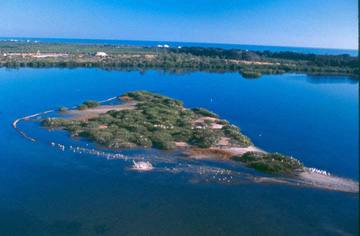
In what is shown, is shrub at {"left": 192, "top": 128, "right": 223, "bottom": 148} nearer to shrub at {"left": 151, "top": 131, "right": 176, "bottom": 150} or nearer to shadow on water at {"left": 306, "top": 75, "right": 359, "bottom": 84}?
shrub at {"left": 151, "top": 131, "right": 176, "bottom": 150}

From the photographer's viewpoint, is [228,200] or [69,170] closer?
[228,200]

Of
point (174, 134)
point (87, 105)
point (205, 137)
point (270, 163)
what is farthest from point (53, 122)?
point (270, 163)

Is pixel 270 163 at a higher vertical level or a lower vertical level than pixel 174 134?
lower

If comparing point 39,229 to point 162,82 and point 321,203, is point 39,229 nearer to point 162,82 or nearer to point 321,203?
point 321,203

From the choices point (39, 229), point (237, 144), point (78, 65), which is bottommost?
point (39, 229)

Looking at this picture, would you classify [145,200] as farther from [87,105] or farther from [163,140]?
[87,105]

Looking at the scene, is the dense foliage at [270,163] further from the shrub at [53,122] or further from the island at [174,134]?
the shrub at [53,122]

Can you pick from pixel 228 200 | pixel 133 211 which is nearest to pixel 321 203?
pixel 228 200

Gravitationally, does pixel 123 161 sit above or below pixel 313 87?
below
